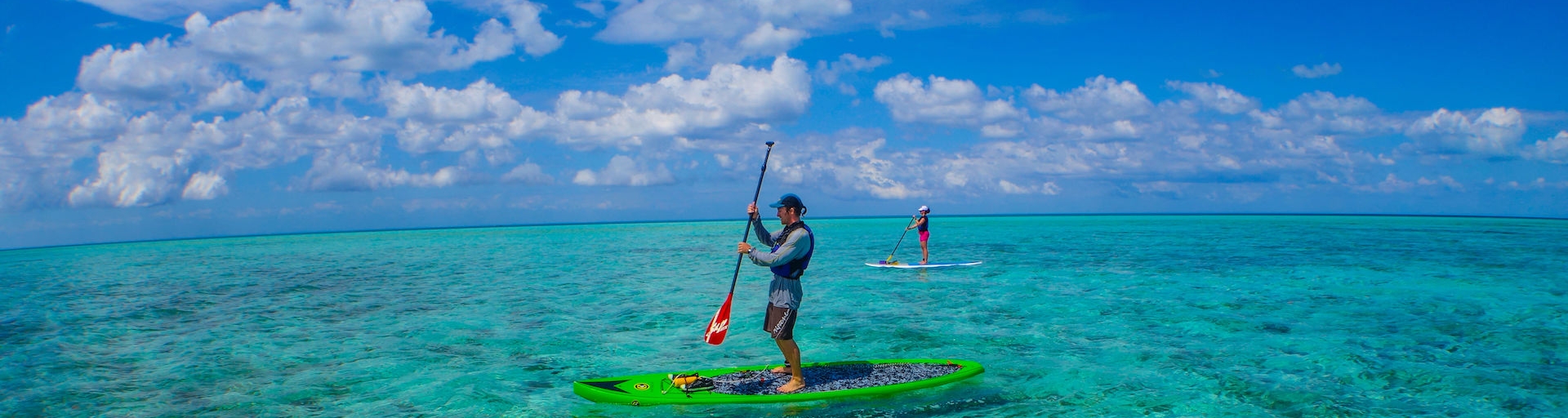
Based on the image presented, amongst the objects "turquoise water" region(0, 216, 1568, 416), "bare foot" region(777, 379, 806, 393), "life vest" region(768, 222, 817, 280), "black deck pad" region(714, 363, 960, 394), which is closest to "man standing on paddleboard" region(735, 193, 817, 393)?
"life vest" region(768, 222, 817, 280)

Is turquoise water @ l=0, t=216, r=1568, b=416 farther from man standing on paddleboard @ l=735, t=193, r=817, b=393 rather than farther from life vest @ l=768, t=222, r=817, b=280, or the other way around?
life vest @ l=768, t=222, r=817, b=280

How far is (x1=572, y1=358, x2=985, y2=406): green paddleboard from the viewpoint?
8172 mm

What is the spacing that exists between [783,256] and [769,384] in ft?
6.29

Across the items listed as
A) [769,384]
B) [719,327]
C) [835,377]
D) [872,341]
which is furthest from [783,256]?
[872,341]

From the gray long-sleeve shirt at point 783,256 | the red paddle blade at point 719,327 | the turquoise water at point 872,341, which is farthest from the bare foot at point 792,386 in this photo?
the gray long-sleeve shirt at point 783,256

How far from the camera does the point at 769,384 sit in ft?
28.1

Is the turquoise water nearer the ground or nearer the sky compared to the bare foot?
nearer the ground

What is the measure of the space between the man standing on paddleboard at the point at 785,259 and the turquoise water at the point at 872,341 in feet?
3.28

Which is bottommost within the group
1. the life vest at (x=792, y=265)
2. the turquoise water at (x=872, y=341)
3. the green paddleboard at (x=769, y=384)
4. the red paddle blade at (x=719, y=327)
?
the turquoise water at (x=872, y=341)

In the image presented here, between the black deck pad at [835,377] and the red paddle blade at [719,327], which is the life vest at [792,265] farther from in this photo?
the black deck pad at [835,377]

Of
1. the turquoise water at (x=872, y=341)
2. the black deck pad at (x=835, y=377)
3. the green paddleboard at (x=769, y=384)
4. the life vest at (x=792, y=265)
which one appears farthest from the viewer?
the turquoise water at (x=872, y=341)

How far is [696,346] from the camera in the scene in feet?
41.7

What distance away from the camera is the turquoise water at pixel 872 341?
8945 mm

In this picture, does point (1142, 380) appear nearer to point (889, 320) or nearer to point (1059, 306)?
point (889, 320)
